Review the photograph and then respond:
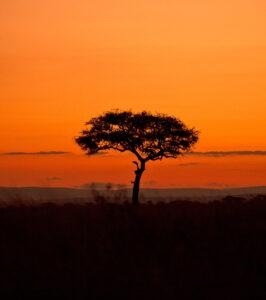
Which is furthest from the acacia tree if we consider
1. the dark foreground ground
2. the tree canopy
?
the dark foreground ground

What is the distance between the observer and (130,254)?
14602mm

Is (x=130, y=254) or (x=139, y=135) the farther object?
(x=139, y=135)

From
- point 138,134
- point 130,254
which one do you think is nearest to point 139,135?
point 138,134

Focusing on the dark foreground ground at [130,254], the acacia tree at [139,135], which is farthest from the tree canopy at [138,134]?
the dark foreground ground at [130,254]

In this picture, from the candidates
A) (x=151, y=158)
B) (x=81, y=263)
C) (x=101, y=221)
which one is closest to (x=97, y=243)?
(x=81, y=263)

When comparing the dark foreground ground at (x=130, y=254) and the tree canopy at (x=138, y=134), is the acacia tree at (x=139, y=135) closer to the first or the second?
the tree canopy at (x=138, y=134)

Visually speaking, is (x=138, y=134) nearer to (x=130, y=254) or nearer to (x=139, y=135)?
(x=139, y=135)

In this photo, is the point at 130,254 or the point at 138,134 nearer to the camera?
the point at 130,254

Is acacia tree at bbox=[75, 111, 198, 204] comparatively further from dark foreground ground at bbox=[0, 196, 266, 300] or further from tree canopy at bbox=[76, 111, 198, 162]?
A: dark foreground ground at bbox=[0, 196, 266, 300]

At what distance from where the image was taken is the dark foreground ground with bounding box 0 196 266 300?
504 inches

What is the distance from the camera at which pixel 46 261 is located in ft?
46.4

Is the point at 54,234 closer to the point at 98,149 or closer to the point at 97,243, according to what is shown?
the point at 97,243

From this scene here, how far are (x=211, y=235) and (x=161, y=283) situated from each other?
347 cm

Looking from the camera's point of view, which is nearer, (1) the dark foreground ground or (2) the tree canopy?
(1) the dark foreground ground
